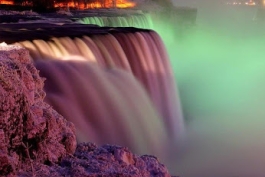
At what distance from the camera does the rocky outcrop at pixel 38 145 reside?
8.48 feet

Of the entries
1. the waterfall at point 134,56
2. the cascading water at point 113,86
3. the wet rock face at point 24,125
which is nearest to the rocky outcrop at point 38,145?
the wet rock face at point 24,125

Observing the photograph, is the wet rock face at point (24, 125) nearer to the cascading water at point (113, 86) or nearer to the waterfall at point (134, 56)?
the cascading water at point (113, 86)

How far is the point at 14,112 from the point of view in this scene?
104 inches

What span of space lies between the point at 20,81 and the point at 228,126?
778 cm

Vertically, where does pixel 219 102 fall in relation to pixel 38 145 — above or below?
below

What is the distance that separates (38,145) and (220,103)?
10.5m

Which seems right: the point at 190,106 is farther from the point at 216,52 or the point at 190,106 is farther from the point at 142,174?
the point at 216,52

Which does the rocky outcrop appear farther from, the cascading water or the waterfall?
the waterfall

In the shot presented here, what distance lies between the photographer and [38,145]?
9.18ft

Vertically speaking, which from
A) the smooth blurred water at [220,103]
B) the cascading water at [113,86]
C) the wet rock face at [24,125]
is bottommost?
the smooth blurred water at [220,103]

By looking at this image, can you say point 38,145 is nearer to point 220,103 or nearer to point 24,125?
point 24,125

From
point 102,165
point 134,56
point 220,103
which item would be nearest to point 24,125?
point 102,165

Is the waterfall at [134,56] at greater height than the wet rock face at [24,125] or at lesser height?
lesser

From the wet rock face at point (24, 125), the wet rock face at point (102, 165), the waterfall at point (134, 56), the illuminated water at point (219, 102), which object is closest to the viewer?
the wet rock face at point (24, 125)
